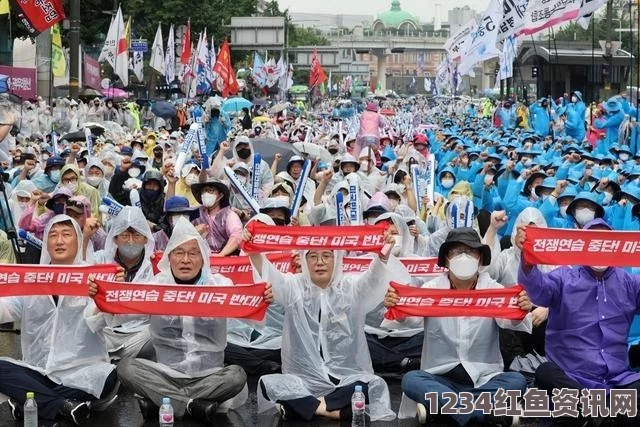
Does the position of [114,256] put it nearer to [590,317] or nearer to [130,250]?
[130,250]

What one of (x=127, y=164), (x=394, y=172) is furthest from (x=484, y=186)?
(x=127, y=164)

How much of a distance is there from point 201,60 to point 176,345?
33.2 meters

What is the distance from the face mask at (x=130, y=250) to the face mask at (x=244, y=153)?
7.01 metres

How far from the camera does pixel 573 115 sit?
32.0 metres

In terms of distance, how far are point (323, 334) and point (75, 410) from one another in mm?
1659

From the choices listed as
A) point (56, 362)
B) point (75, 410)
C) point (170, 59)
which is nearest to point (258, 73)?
point (170, 59)

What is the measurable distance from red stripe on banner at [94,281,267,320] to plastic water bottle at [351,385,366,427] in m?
0.89

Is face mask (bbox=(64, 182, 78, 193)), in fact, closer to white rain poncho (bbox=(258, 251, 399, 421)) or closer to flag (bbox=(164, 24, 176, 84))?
white rain poncho (bbox=(258, 251, 399, 421))

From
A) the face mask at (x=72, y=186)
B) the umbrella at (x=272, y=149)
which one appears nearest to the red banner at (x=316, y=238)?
the face mask at (x=72, y=186)

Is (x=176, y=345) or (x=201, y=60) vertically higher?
(x=201, y=60)

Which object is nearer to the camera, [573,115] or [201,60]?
[573,115]

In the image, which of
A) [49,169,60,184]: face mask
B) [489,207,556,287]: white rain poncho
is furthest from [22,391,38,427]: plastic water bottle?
[49,169,60,184]: face mask

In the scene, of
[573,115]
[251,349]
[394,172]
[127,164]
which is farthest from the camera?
[573,115]

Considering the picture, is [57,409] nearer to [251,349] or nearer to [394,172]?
[251,349]
